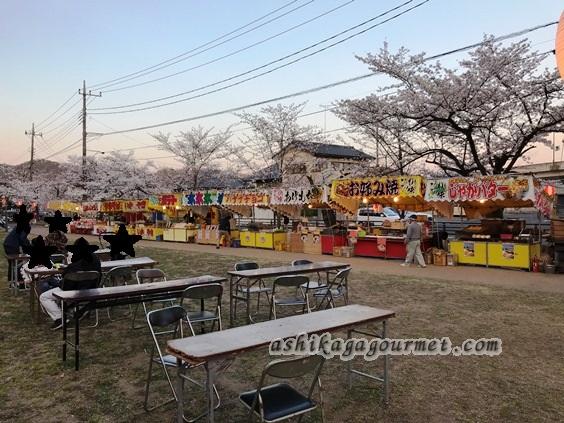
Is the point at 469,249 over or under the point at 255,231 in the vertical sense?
under

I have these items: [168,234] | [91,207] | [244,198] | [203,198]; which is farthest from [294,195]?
[91,207]

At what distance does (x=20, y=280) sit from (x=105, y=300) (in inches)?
190

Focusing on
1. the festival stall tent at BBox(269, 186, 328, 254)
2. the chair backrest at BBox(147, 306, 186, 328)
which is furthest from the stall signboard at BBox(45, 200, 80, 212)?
the chair backrest at BBox(147, 306, 186, 328)

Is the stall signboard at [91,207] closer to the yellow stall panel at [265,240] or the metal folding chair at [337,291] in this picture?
the yellow stall panel at [265,240]

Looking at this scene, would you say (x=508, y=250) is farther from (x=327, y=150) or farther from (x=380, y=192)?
(x=327, y=150)

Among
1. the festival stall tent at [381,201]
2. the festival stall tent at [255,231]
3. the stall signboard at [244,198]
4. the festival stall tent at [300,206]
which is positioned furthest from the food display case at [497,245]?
the stall signboard at [244,198]

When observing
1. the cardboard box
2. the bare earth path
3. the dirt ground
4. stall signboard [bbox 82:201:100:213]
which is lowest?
the dirt ground

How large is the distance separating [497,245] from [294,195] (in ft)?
22.5

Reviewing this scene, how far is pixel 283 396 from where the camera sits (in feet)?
9.00

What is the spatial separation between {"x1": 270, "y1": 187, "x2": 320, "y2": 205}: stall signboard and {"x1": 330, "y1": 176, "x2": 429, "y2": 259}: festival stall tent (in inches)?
35.5

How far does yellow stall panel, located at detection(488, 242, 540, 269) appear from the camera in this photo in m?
10.7

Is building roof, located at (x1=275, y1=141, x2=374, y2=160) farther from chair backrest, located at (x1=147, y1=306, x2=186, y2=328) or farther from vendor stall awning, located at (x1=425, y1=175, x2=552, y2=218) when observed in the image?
chair backrest, located at (x1=147, y1=306, x2=186, y2=328)

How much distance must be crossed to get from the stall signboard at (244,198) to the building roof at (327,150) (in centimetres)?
983

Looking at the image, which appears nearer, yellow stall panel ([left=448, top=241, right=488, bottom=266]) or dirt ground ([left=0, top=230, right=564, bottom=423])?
dirt ground ([left=0, top=230, right=564, bottom=423])
